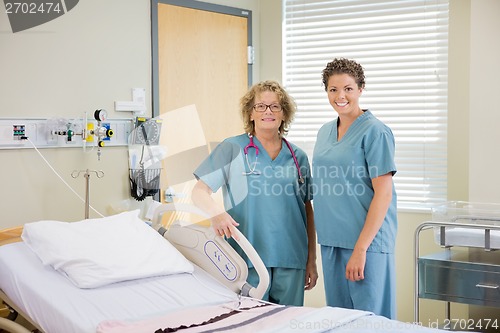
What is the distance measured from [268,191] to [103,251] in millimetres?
649

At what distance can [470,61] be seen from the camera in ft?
10.1

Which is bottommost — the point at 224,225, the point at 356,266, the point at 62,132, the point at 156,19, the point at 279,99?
the point at 356,266

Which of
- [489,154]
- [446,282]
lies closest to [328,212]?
[446,282]

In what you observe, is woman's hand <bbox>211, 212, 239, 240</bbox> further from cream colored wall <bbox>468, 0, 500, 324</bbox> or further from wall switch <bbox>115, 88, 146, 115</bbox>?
cream colored wall <bbox>468, 0, 500, 324</bbox>

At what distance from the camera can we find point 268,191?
240cm

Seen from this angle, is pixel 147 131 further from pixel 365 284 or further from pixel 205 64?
pixel 365 284

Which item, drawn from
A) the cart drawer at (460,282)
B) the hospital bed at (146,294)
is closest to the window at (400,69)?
the cart drawer at (460,282)

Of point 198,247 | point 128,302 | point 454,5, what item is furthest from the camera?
point 454,5

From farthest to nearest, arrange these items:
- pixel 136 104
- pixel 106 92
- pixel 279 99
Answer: pixel 136 104 < pixel 106 92 < pixel 279 99

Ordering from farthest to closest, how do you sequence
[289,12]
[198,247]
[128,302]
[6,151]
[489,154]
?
[289,12]
[489,154]
[6,151]
[198,247]
[128,302]

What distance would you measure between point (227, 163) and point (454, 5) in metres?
1.64

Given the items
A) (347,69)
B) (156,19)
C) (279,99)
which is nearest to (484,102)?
(347,69)

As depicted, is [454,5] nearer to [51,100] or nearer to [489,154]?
[489,154]

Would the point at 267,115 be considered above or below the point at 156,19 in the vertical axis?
below
